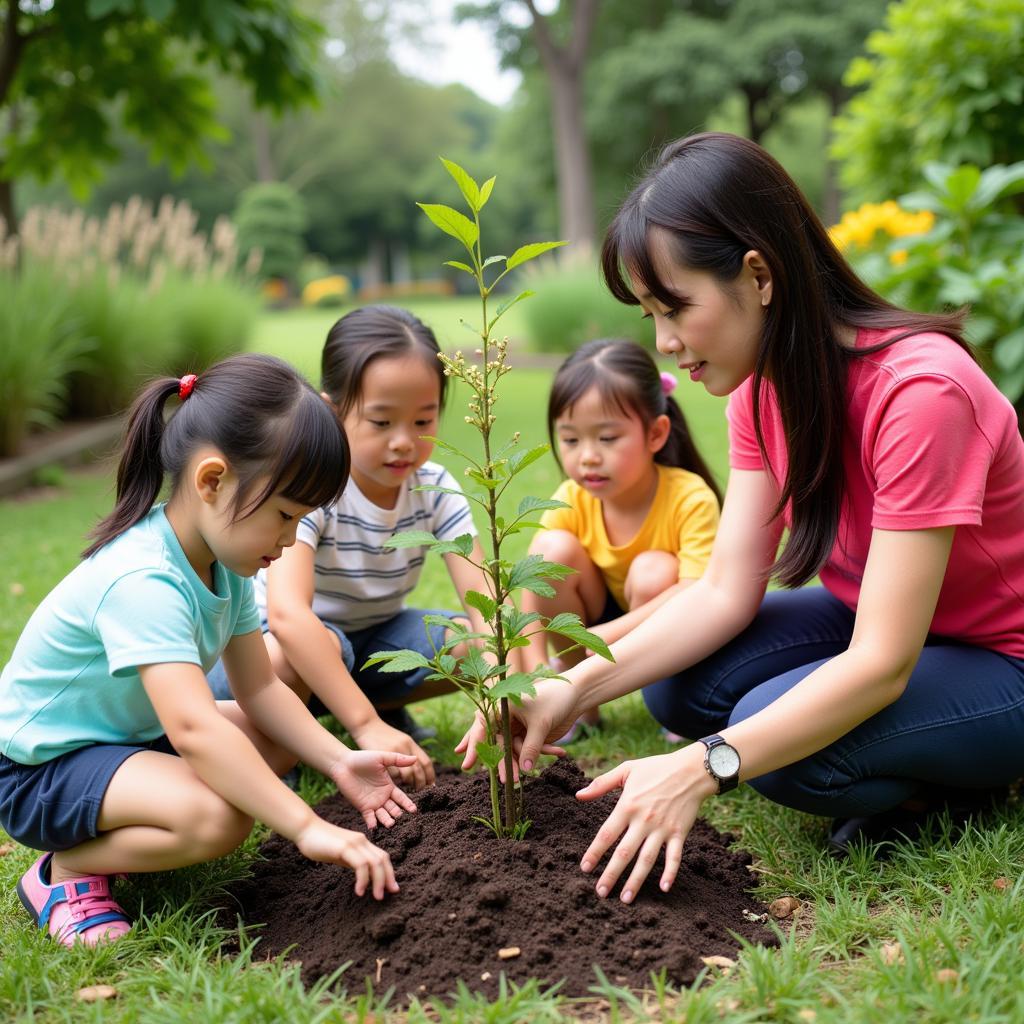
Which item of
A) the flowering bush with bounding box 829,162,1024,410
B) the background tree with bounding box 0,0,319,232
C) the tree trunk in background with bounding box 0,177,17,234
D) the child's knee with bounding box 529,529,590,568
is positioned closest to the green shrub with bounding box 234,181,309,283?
the tree trunk in background with bounding box 0,177,17,234

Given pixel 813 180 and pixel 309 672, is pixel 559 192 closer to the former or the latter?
pixel 813 180

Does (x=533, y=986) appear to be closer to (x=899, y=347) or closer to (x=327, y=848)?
(x=327, y=848)

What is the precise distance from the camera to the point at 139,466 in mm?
2133

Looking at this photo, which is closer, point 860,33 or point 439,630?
point 439,630

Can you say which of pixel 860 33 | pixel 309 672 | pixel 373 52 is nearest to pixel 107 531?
pixel 309 672

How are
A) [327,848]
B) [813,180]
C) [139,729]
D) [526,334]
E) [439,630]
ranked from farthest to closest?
[813,180] < [526,334] < [439,630] < [139,729] < [327,848]

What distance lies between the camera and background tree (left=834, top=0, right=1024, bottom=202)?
5.24 metres

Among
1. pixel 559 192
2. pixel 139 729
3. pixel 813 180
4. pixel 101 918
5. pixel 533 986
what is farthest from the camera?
pixel 813 180

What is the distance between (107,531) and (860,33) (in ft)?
80.0

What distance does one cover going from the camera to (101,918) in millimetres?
1992

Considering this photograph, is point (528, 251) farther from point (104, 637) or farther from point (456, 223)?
point (104, 637)

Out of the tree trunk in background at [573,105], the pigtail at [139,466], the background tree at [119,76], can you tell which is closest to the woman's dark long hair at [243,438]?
the pigtail at [139,466]

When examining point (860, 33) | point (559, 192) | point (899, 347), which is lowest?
point (899, 347)

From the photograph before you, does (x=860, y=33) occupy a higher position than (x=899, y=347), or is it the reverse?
(x=860, y=33)
